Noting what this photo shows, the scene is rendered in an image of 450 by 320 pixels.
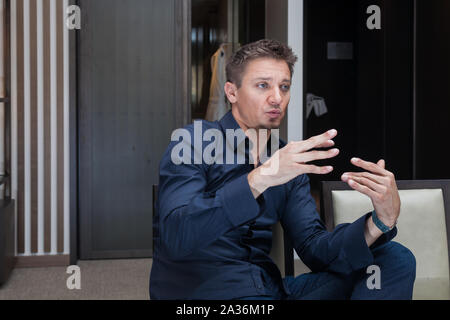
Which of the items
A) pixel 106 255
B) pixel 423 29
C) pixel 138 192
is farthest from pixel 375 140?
pixel 106 255

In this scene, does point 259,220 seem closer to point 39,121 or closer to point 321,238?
point 321,238

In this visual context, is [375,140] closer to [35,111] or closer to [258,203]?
[35,111]

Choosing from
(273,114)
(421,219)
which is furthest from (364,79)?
(273,114)

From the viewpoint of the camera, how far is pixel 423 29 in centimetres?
352

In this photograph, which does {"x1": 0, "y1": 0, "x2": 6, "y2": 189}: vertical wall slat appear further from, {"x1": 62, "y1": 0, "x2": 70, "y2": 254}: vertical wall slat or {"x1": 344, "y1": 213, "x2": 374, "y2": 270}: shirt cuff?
{"x1": 344, "y1": 213, "x2": 374, "y2": 270}: shirt cuff

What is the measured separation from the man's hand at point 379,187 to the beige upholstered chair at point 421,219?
0.37m

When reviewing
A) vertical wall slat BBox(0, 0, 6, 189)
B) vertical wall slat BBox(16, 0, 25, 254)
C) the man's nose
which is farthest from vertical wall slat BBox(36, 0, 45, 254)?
the man's nose

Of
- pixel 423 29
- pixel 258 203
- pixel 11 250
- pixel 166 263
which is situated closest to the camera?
pixel 258 203

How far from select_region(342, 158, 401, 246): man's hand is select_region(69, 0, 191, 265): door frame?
2666 mm

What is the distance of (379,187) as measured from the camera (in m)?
1.14

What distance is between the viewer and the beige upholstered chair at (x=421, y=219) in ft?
5.15

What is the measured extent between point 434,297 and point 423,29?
2.41 m

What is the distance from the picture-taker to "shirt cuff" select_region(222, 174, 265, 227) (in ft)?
3.40

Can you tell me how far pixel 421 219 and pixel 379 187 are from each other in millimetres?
543
